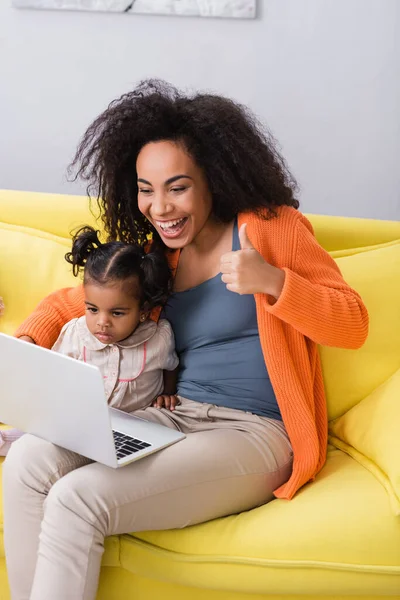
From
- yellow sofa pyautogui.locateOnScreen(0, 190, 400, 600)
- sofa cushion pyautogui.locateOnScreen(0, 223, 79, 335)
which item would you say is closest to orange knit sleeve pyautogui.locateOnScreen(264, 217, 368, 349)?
yellow sofa pyautogui.locateOnScreen(0, 190, 400, 600)

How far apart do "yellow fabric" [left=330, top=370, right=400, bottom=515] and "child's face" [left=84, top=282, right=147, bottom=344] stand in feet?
1.74

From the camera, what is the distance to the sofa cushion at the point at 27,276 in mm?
2025

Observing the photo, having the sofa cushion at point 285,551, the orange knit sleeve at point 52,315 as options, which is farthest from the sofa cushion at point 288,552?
the orange knit sleeve at point 52,315

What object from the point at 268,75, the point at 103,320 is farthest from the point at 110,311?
the point at 268,75

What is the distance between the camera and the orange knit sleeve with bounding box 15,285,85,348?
1813mm

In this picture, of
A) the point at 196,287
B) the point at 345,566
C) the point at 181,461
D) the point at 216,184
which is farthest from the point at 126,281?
the point at 345,566

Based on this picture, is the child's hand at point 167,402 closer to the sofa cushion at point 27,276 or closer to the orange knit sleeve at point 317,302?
the orange knit sleeve at point 317,302

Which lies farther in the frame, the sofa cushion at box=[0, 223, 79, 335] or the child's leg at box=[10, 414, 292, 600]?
the sofa cushion at box=[0, 223, 79, 335]

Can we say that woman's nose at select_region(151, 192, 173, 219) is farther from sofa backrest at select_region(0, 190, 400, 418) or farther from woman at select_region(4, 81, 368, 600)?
sofa backrest at select_region(0, 190, 400, 418)

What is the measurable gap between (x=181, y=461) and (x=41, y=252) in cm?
Answer: 82

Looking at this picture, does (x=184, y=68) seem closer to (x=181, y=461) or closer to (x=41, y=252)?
(x=41, y=252)

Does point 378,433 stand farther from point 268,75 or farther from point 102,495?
point 268,75

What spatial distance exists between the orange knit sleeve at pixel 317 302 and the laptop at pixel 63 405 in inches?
12.9

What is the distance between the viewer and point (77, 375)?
1.27 m
